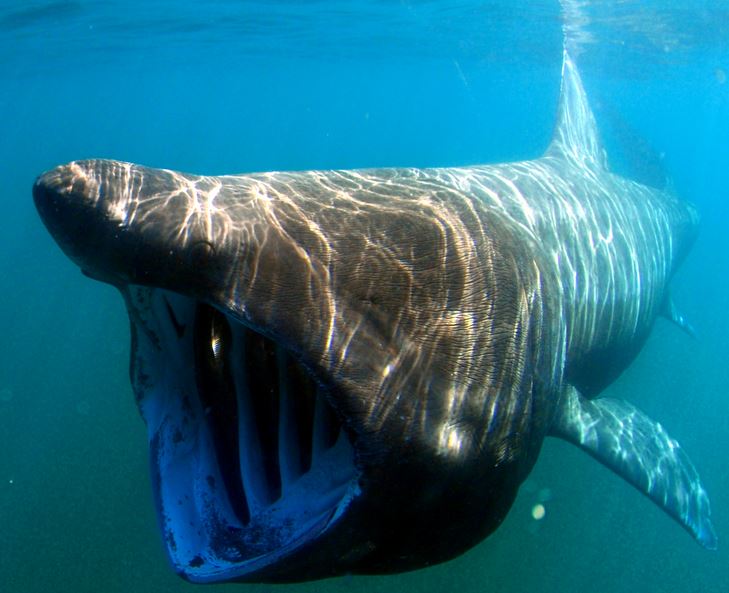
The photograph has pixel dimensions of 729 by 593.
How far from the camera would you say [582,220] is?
540 centimetres

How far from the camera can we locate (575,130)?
835 centimetres

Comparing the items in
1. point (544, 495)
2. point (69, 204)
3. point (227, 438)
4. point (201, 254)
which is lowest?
point (544, 495)

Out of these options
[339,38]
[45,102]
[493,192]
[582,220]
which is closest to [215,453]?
[493,192]

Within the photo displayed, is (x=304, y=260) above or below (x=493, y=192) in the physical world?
above

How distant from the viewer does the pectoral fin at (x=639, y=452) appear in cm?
485

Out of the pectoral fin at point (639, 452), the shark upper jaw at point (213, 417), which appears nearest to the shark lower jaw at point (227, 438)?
the shark upper jaw at point (213, 417)

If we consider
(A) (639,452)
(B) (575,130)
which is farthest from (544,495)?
(B) (575,130)

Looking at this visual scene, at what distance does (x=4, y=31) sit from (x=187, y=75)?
88.6 feet

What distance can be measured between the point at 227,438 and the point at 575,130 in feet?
23.0

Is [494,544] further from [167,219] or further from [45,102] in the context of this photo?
[45,102]

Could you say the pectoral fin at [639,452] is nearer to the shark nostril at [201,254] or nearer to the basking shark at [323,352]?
the basking shark at [323,352]

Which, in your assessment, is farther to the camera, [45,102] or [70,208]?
Answer: [45,102]

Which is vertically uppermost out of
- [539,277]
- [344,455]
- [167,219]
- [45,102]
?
[167,219]

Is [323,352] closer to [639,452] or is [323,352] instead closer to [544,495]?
[639,452]
